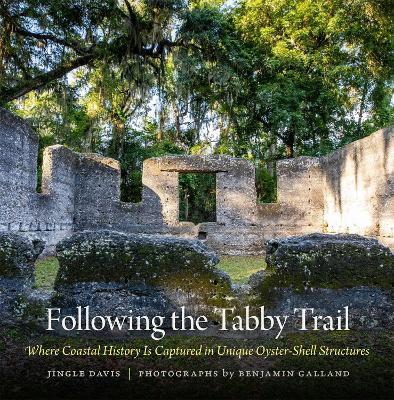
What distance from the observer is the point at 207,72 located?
17.0m

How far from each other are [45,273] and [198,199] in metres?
12.4

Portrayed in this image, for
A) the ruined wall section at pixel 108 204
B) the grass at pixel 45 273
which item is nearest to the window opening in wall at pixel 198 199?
the ruined wall section at pixel 108 204

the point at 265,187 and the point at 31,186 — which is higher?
the point at 265,187

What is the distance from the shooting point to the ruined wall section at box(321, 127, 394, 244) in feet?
30.8

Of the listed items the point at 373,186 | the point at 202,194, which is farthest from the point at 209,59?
the point at 373,186

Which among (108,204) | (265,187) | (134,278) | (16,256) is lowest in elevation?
(134,278)

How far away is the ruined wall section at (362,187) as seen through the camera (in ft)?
30.8

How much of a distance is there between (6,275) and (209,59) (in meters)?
14.0

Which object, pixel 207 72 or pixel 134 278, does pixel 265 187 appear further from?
pixel 134 278

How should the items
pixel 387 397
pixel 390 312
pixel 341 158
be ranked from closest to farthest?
pixel 387 397
pixel 390 312
pixel 341 158

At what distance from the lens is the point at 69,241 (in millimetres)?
3863

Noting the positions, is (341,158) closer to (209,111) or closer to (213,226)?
(213,226)

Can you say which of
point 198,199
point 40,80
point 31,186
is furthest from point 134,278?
point 198,199

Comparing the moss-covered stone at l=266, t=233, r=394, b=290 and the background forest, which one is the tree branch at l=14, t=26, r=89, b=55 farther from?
the moss-covered stone at l=266, t=233, r=394, b=290
